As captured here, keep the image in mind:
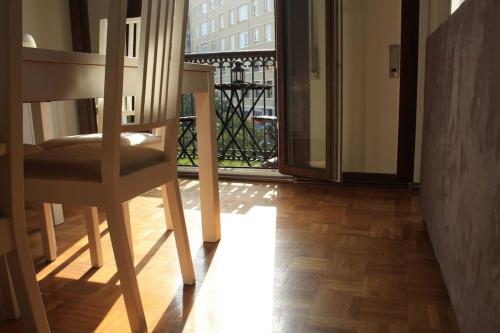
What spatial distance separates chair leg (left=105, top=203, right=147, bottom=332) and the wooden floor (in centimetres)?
9

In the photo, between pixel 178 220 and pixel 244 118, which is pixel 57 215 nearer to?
pixel 178 220

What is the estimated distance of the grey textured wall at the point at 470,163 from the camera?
0.83 meters

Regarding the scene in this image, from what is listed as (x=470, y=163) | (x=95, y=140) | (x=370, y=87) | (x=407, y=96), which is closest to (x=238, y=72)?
(x=370, y=87)

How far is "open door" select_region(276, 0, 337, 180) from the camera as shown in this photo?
8.64 feet

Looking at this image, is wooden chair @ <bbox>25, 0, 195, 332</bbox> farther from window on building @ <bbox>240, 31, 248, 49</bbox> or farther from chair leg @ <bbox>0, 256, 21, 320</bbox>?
window on building @ <bbox>240, 31, 248, 49</bbox>

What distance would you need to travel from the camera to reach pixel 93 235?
1.75m

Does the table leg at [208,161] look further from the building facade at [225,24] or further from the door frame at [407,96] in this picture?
the building facade at [225,24]

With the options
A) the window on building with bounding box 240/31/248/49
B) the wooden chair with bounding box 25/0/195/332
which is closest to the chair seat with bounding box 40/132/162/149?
the wooden chair with bounding box 25/0/195/332

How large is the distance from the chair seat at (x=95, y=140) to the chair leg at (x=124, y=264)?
1.94ft

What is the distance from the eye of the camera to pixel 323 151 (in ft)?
9.35

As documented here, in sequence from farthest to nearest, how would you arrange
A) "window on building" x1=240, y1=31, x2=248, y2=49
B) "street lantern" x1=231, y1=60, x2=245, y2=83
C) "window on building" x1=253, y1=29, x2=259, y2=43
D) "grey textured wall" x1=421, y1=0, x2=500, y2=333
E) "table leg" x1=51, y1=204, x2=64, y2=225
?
1. "window on building" x1=240, y1=31, x2=248, y2=49
2. "window on building" x1=253, y1=29, x2=259, y2=43
3. "street lantern" x1=231, y1=60, x2=245, y2=83
4. "table leg" x1=51, y1=204, x2=64, y2=225
5. "grey textured wall" x1=421, y1=0, x2=500, y2=333

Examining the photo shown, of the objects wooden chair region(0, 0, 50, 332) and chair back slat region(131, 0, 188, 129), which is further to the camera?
chair back slat region(131, 0, 188, 129)

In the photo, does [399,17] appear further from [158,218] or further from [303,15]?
[158,218]

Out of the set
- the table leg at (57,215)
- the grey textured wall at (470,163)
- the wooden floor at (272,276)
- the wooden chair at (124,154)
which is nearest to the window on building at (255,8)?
the wooden floor at (272,276)
